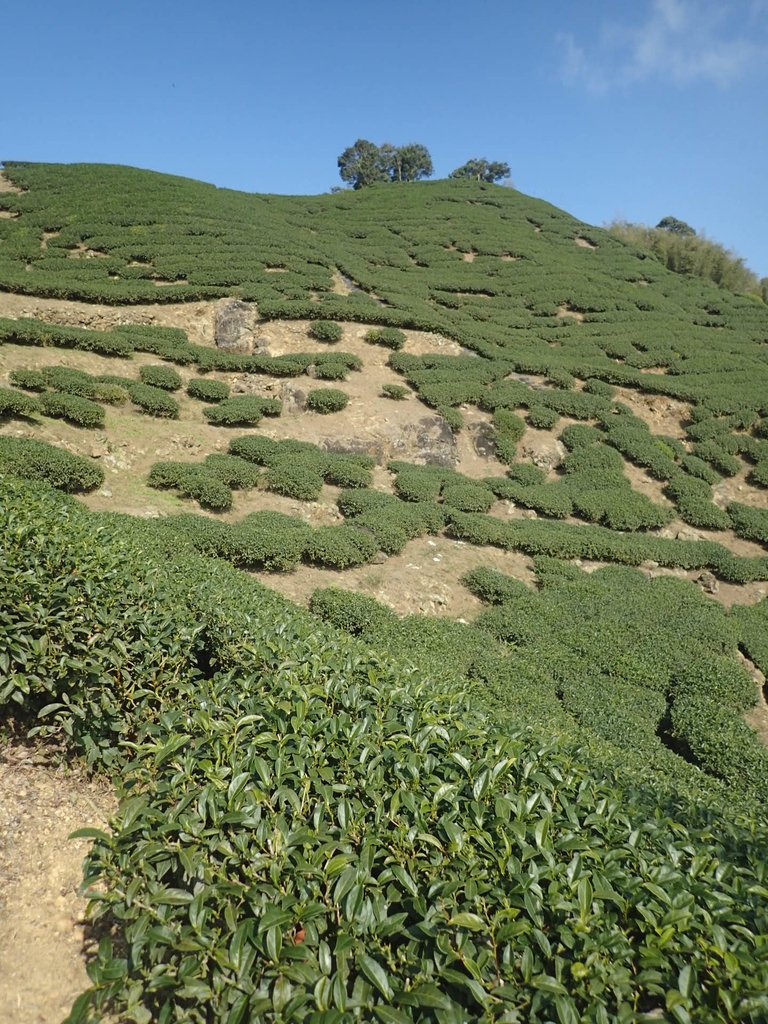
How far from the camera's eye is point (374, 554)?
12.5 metres

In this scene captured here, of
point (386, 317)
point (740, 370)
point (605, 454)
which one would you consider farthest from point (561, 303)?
point (605, 454)

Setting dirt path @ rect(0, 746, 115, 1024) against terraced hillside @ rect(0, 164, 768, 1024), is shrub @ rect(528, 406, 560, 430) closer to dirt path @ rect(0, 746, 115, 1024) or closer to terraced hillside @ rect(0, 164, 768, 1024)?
terraced hillside @ rect(0, 164, 768, 1024)

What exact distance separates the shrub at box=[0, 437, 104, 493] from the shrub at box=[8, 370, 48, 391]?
2.73 m

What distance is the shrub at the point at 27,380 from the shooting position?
1444cm

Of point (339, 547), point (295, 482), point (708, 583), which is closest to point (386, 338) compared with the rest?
point (295, 482)

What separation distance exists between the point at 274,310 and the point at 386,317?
4.15 metres

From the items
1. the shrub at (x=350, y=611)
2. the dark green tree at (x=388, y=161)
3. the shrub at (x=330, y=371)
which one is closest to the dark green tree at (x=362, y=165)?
the dark green tree at (x=388, y=161)

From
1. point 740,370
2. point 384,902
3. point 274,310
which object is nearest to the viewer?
point 384,902

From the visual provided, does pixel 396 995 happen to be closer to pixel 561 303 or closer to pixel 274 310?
pixel 274 310

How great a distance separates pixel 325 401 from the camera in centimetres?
1827

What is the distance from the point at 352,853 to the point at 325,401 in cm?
1598

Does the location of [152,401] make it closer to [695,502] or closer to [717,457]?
[695,502]

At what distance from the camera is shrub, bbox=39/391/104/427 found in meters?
13.9

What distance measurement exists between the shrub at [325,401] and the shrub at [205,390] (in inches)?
92.4
